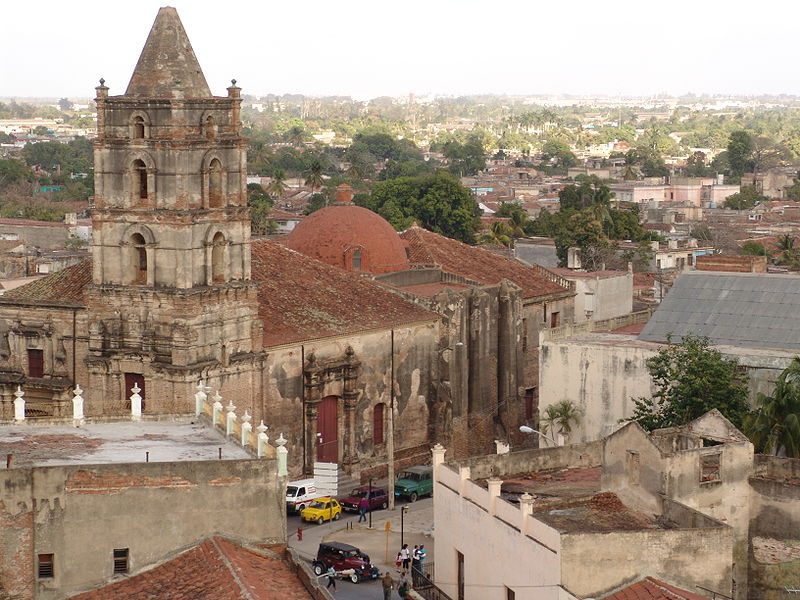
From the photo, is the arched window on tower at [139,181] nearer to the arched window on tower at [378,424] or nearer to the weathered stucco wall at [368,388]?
the weathered stucco wall at [368,388]

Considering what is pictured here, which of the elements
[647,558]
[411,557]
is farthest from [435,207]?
[647,558]

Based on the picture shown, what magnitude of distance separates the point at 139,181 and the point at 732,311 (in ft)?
60.2

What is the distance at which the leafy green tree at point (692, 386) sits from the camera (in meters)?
45.7

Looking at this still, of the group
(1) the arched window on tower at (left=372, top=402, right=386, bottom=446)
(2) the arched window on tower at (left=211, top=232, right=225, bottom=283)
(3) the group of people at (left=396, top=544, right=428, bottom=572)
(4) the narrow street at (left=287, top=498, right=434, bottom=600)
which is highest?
(2) the arched window on tower at (left=211, top=232, right=225, bottom=283)

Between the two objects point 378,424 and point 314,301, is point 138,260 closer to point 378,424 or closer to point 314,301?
point 314,301

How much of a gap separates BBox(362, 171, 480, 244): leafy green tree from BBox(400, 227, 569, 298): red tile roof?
37.1 meters

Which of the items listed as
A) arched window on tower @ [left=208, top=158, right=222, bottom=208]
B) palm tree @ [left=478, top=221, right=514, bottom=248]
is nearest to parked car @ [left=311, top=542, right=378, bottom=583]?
arched window on tower @ [left=208, top=158, right=222, bottom=208]

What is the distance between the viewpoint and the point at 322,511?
160 ft

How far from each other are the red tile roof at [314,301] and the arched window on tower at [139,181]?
181 inches

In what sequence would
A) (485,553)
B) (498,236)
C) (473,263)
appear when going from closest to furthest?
1. (485,553)
2. (473,263)
3. (498,236)

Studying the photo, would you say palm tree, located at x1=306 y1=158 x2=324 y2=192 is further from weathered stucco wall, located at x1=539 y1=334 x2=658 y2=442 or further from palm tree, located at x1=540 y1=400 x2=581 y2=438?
weathered stucco wall, located at x1=539 y1=334 x2=658 y2=442

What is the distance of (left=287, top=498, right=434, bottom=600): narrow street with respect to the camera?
146 ft

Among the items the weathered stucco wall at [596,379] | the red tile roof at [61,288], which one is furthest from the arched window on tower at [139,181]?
the weathered stucco wall at [596,379]

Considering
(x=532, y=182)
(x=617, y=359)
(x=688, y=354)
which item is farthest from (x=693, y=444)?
(x=532, y=182)
